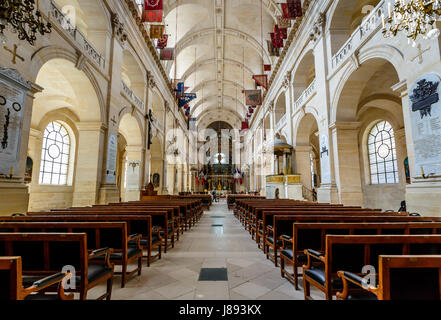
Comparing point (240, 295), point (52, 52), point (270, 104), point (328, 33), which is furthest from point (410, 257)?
point (270, 104)

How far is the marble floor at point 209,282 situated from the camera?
240cm

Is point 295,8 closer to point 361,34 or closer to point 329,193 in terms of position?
point 361,34

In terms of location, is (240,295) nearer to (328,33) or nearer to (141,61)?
(328,33)

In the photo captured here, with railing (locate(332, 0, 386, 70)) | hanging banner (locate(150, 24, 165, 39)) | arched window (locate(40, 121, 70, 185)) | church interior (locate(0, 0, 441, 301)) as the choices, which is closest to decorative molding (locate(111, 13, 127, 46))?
church interior (locate(0, 0, 441, 301))

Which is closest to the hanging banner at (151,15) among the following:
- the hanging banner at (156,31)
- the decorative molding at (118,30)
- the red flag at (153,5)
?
the red flag at (153,5)

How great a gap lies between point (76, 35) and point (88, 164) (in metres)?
4.30

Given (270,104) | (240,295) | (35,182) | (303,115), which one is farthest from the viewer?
(270,104)

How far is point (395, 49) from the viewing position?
18.2 feet

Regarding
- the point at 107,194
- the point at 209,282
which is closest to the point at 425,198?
the point at 209,282

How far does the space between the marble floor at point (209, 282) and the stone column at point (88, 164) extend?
17.2 feet

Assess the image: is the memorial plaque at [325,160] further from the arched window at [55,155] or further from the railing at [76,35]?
the arched window at [55,155]

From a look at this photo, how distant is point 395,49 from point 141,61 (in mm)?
11677

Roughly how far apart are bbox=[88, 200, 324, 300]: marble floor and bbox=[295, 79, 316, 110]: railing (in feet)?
28.6

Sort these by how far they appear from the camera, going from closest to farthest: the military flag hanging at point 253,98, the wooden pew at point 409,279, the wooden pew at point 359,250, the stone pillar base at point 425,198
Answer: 1. the wooden pew at point 409,279
2. the wooden pew at point 359,250
3. the stone pillar base at point 425,198
4. the military flag hanging at point 253,98
